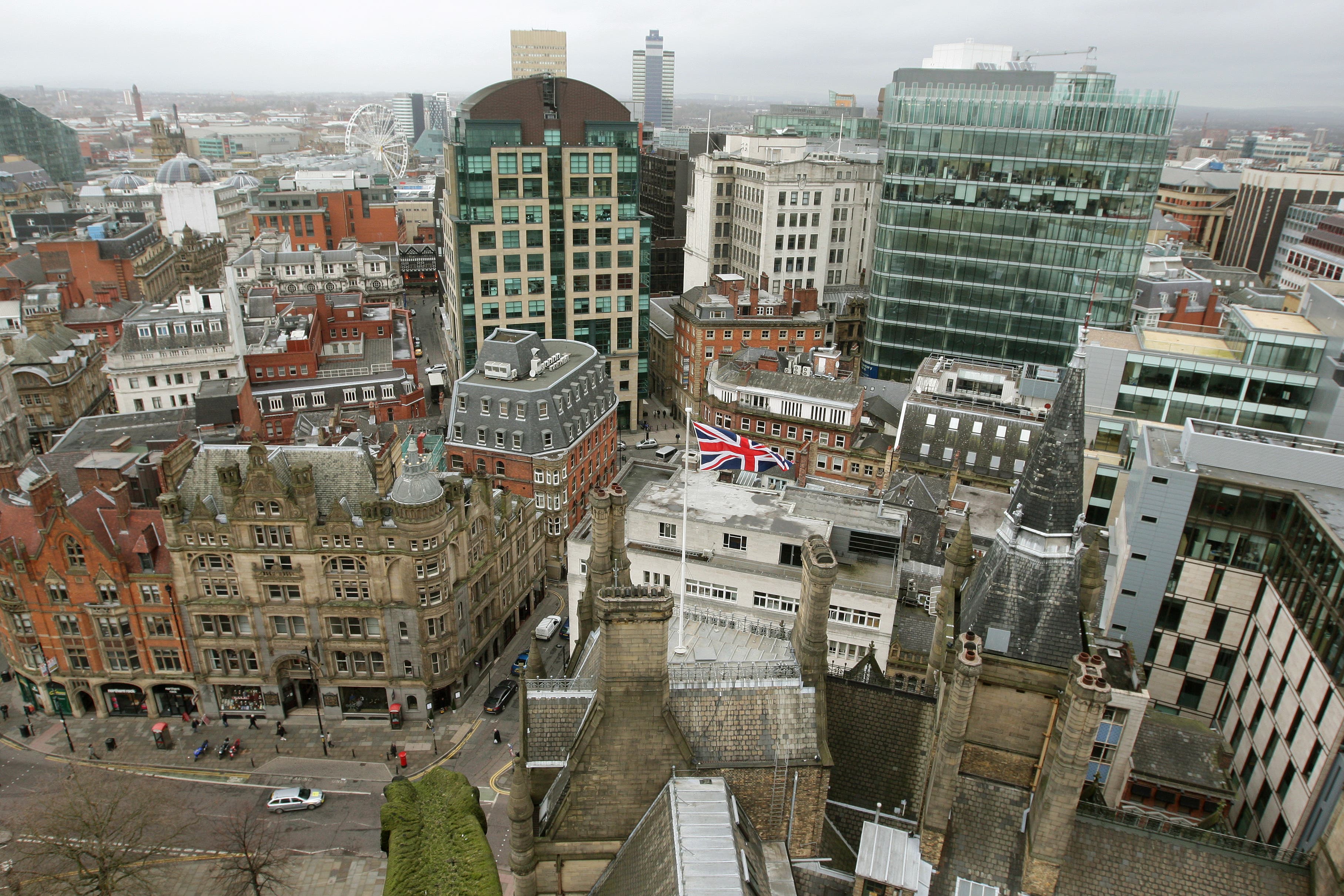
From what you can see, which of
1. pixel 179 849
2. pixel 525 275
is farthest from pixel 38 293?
pixel 179 849

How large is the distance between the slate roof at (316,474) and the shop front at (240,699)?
47.6 ft

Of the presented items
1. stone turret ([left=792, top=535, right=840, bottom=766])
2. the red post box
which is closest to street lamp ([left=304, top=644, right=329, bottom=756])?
the red post box

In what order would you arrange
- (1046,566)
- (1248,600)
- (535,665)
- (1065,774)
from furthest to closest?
(1248,600) < (535,665) < (1046,566) < (1065,774)

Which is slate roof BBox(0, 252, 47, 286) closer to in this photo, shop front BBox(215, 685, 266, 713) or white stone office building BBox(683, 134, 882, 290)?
shop front BBox(215, 685, 266, 713)

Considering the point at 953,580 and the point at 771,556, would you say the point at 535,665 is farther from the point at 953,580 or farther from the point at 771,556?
the point at 771,556

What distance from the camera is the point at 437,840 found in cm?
4028

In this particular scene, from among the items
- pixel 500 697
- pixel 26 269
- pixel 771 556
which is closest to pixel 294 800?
pixel 500 697

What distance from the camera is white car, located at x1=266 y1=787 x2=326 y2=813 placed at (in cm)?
5409

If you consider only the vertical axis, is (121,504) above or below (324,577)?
above

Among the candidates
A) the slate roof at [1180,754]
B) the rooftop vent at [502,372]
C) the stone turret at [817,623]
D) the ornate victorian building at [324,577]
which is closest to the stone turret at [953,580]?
the stone turret at [817,623]

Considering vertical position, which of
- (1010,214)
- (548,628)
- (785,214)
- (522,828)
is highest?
(1010,214)

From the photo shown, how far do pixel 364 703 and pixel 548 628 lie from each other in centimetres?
1604

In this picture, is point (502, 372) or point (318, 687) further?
point (502, 372)

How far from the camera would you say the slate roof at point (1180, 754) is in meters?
42.8
